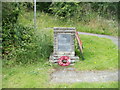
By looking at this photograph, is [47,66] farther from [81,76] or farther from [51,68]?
[81,76]

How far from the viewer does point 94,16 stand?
45.9 ft

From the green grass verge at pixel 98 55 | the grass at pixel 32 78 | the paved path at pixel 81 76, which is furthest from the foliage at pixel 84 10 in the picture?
the grass at pixel 32 78

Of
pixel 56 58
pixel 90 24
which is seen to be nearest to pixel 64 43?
pixel 56 58

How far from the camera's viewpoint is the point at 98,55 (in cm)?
775

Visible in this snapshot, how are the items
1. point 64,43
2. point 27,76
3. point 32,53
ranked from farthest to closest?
point 64,43 < point 32,53 < point 27,76

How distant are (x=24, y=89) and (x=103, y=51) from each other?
15.4 feet

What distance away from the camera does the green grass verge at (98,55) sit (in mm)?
6507

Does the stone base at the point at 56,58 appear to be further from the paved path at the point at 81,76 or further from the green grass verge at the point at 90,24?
the green grass verge at the point at 90,24

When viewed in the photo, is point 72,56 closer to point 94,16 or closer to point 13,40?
point 13,40

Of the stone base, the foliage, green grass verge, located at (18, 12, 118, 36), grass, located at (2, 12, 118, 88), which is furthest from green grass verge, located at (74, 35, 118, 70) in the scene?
the foliage

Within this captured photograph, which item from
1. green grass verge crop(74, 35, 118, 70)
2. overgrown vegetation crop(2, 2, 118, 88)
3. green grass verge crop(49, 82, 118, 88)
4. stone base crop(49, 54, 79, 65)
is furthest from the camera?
stone base crop(49, 54, 79, 65)

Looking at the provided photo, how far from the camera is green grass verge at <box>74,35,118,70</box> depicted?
651cm

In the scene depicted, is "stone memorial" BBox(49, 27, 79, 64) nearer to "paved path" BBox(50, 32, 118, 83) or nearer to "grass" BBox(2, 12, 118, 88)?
"grass" BBox(2, 12, 118, 88)

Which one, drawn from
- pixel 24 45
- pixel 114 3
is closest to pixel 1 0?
pixel 24 45
